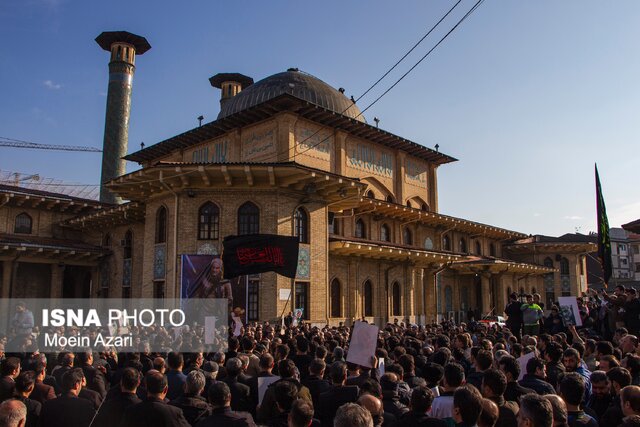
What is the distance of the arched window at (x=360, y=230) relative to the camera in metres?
30.7

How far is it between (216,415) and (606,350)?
5.51 m

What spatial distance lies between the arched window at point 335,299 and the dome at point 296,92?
399 inches

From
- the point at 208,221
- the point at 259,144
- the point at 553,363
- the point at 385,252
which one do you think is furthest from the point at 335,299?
the point at 553,363

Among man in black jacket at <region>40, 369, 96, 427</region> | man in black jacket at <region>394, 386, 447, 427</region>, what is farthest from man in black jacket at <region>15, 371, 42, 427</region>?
man in black jacket at <region>394, 386, 447, 427</region>

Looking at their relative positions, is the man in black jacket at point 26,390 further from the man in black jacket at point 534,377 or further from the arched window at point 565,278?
the arched window at point 565,278

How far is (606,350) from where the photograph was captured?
7.34 metres

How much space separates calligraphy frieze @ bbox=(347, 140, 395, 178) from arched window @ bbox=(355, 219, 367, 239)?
129 inches

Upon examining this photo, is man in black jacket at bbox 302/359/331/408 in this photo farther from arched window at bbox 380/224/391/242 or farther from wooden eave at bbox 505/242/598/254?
wooden eave at bbox 505/242/598/254

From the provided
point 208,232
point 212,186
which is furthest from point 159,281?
point 212,186

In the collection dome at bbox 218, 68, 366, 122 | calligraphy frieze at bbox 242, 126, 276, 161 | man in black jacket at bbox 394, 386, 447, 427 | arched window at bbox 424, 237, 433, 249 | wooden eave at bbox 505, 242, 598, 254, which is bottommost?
man in black jacket at bbox 394, 386, 447, 427

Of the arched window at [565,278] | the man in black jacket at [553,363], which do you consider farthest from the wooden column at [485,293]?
the man in black jacket at [553,363]

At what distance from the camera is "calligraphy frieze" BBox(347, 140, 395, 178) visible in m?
31.4

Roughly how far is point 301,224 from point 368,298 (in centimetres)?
818

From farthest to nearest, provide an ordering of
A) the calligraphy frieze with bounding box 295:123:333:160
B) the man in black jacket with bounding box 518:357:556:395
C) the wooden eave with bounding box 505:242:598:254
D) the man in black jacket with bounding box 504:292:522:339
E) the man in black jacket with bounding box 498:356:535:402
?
1. the wooden eave with bounding box 505:242:598:254
2. the calligraphy frieze with bounding box 295:123:333:160
3. the man in black jacket with bounding box 504:292:522:339
4. the man in black jacket with bounding box 518:357:556:395
5. the man in black jacket with bounding box 498:356:535:402
